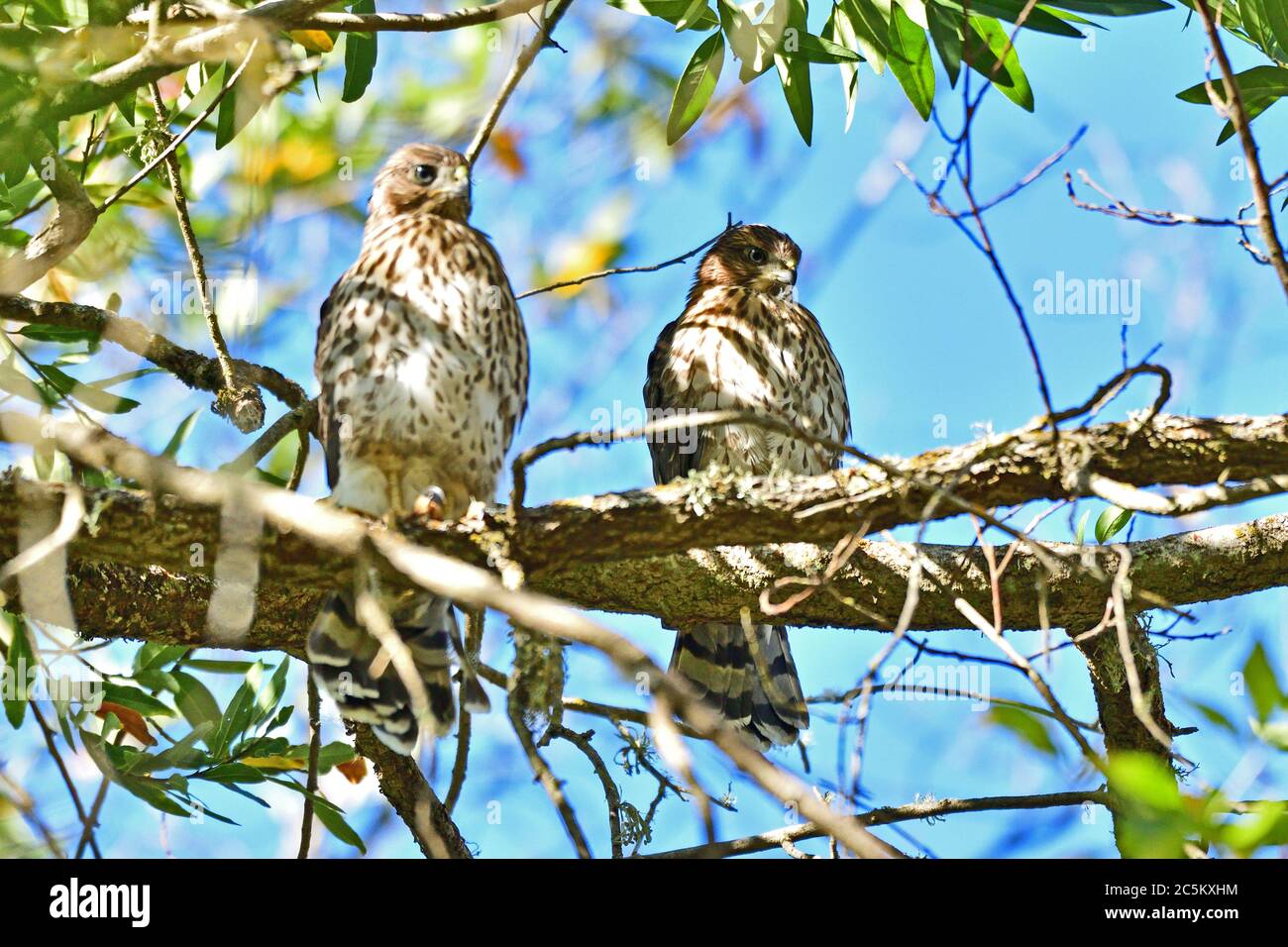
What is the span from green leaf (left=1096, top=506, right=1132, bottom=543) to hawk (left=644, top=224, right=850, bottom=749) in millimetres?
1123

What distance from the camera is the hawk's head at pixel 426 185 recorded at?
178 inches

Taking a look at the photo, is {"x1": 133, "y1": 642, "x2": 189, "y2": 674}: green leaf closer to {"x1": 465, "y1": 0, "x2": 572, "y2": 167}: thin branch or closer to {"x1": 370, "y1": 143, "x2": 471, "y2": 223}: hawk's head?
{"x1": 370, "y1": 143, "x2": 471, "y2": 223}: hawk's head

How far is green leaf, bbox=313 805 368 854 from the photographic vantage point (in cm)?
399

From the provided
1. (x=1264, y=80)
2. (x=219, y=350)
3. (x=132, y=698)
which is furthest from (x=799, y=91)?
(x=132, y=698)

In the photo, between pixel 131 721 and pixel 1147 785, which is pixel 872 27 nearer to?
pixel 1147 785

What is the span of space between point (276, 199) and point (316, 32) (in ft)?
4.64

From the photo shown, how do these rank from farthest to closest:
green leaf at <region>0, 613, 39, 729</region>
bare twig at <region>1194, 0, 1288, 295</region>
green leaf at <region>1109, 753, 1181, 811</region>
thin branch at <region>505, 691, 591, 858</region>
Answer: green leaf at <region>0, 613, 39, 729</region> < bare twig at <region>1194, 0, 1288, 295</region> < thin branch at <region>505, 691, 591, 858</region> < green leaf at <region>1109, 753, 1181, 811</region>

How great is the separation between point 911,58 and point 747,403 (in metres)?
1.77

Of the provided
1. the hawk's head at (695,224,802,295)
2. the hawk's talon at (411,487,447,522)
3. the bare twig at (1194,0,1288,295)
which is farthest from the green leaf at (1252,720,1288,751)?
the hawk's head at (695,224,802,295)

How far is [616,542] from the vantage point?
324cm

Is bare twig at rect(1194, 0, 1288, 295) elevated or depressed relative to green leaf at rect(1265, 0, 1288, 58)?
depressed

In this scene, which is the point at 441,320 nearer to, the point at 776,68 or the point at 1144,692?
the point at 776,68

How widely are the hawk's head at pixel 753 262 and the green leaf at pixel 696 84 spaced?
1.77 meters

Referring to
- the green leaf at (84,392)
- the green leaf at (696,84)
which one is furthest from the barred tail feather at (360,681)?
the green leaf at (696,84)
